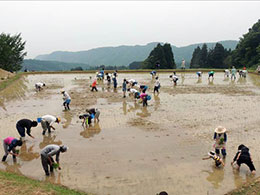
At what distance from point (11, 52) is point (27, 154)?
36.5m

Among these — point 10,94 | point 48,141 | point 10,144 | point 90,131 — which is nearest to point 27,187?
point 10,144

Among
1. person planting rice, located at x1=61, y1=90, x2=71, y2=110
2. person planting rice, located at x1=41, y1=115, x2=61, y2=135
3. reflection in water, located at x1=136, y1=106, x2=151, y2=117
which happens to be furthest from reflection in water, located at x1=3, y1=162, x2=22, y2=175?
reflection in water, located at x1=136, y1=106, x2=151, y2=117

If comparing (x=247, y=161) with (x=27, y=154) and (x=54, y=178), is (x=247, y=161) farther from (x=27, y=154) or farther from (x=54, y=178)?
(x=27, y=154)

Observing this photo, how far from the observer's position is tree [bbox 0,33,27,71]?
36.7 m

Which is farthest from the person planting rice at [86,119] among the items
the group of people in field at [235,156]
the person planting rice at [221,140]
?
Result: the person planting rice at [221,140]

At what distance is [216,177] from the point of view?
645 cm

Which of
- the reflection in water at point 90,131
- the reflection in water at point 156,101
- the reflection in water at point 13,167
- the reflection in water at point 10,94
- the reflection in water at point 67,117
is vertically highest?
the reflection in water at point 10,94

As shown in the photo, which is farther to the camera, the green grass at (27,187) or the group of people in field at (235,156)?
the group of people in field at (235,156)

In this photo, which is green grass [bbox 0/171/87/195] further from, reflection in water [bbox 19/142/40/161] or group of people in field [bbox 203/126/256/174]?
group of people in field [bbox 203/126/256/174]

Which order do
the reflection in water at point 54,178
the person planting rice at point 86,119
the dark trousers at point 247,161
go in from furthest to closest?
the person planting rice at point 86,119 < the dark trousers at point 247,161 < the reflection in water at point 54,178

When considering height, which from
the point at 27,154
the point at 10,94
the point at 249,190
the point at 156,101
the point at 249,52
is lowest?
the point at 249,190

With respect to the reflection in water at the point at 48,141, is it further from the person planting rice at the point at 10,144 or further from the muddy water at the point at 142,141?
the person planting rice at the point at 10,144

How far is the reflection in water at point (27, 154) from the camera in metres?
7.69

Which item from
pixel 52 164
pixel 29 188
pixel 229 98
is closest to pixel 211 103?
pixel 229 98
